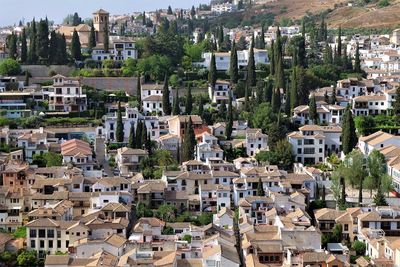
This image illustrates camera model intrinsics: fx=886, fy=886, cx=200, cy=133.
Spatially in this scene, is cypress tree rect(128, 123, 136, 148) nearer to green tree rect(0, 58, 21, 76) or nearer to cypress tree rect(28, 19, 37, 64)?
green tree rect(0, 58, 21, 76)

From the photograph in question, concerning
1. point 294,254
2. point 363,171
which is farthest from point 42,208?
point 363,171

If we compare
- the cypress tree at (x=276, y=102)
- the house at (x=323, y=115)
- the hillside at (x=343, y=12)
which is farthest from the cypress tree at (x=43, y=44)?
the hillside at (x=343, y=12)

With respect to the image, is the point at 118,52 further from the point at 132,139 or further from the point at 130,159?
the point at 130,159

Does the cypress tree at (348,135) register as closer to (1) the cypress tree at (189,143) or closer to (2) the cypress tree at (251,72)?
(1) the cypress tree at (189,143)

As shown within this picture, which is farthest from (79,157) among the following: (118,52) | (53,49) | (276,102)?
(118,52)

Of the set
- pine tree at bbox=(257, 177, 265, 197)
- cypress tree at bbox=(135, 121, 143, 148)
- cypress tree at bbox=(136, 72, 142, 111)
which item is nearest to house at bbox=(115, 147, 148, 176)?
cypress tree at bbox=(135, 121, 143, 148)

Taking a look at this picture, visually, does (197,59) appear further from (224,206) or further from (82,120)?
(224,206)
